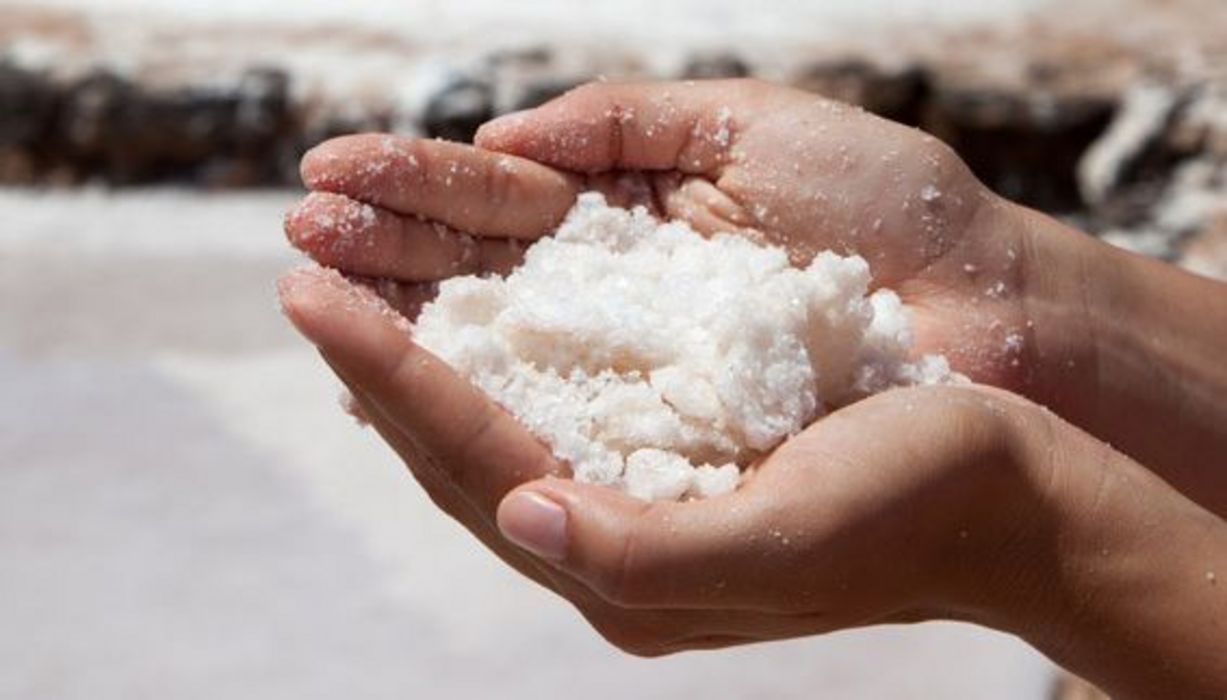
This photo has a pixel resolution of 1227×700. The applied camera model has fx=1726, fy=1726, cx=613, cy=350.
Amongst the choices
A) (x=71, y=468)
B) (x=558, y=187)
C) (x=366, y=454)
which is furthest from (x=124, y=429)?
(x=558, y=187)

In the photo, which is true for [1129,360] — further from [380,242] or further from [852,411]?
[380,242]

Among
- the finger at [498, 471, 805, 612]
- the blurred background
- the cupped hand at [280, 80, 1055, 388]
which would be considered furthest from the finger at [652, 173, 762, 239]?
the blurred background

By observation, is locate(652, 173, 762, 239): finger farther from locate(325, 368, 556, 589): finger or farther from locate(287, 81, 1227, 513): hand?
locate(325, 368, 556, 589): finger

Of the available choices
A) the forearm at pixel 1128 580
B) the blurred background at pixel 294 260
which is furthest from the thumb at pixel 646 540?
the blurred background at pixel 294 260

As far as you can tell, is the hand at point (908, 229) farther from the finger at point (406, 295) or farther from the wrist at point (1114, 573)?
the wrist at point (1114, 573)

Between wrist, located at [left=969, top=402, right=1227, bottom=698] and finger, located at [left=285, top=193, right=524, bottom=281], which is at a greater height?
finger, located at [left=285, top=193, right=524, bottom=281]

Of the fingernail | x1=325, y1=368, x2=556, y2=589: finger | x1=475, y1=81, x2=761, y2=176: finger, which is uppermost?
x1=475, y1=81, x2=761, y2=176: finger

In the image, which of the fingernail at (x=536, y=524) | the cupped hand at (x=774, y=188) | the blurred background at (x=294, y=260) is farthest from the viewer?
the blurred background at (x=294, y=260)
